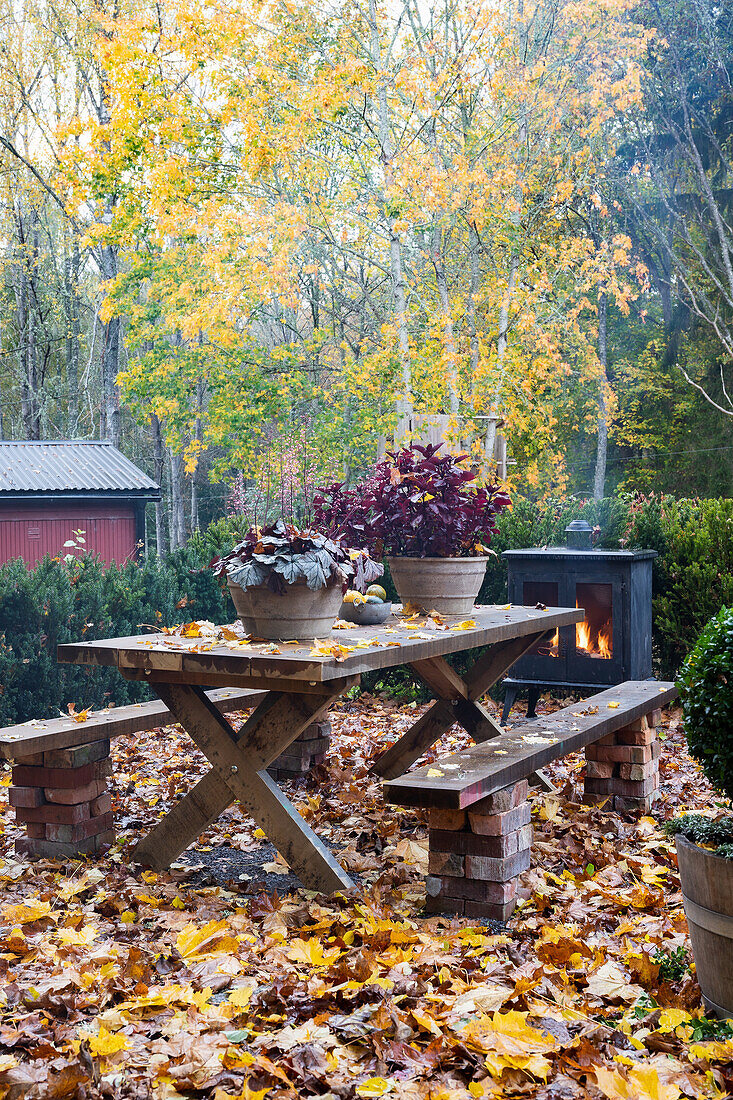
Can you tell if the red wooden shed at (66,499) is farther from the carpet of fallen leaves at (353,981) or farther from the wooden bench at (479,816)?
the wooden bench at (479,816)

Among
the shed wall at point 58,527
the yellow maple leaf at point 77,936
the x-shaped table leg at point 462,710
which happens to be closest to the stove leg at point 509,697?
the x-shaped table leg at point 462,710

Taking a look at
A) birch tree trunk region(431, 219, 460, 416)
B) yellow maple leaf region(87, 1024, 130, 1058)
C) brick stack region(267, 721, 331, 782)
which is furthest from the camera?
birch tree trunk region(431, 219, 460, 416)

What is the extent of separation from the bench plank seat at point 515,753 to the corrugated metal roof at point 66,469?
11.5m

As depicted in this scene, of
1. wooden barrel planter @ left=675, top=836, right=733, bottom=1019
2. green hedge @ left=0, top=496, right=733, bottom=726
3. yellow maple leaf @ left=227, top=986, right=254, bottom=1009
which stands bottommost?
yellow maple leaf @ left=227, top=986, right=254, bottom=1009

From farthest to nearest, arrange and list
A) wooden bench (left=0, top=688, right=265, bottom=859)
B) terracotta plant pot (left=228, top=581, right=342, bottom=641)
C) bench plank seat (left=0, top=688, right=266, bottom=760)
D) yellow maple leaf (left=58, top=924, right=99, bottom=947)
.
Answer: wooden bench (left=0, top=688, right=265, bottom=859) < bench plank seat (left=0, top=688, right=266, bottom=760) < terracotta plant pot (left=228, top=581, right=342, bottom=641) < yellow maple leaf (left=58, top=924, right=99, bottom=947)

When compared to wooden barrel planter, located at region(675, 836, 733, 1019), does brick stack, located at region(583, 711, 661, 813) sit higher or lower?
lower

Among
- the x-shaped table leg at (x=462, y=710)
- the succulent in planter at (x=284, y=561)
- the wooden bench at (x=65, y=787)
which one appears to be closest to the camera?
the succulent in planter at (x=284, y=561)

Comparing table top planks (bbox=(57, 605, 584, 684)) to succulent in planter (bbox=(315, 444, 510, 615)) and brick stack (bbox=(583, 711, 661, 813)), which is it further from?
brick stack (bbox=(583, 711, 661, 813))

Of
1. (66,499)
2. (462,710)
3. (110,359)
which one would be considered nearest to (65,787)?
(462,710)

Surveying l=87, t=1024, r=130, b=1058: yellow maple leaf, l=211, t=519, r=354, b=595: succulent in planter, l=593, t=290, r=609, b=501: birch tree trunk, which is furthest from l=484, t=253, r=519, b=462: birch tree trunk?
l=87, t=1024, r=130, b=1058: yellow maple leaf

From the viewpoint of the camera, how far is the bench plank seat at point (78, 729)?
3756 millimetres

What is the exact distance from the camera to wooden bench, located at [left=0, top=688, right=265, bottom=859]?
395 cm

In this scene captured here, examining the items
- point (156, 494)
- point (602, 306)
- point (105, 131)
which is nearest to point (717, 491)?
point (602, 306)

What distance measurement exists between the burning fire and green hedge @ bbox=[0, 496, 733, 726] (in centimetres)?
74
